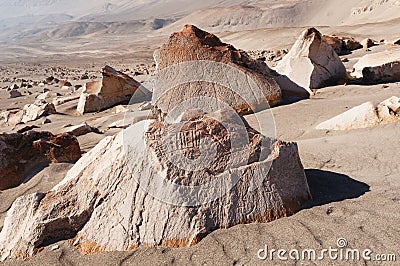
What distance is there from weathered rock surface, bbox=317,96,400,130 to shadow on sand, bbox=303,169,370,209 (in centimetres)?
125

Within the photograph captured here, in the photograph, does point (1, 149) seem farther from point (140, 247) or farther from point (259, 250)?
point (259, 250)

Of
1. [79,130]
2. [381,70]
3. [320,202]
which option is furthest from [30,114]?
[320,202]

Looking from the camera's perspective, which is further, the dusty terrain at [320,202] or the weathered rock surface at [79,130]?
the weathered rock surface at [79,130]

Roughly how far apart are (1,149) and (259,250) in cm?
293

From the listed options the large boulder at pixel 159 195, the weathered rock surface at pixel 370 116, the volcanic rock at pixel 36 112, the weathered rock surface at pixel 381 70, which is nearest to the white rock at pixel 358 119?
the weathered rock surface at pixel 370 116

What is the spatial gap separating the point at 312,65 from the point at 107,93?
4049 mm

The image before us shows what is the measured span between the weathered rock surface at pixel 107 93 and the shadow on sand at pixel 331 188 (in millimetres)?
5467

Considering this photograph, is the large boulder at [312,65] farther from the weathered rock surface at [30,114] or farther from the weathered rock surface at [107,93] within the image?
the weathered rock surface at [30,114]

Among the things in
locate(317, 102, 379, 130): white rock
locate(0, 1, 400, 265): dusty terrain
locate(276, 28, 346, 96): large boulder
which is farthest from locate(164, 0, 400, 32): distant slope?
locate(0, 1, 400, 265): dusty terrain

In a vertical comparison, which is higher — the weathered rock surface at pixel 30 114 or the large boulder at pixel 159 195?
the large boulder at pixel 159 195

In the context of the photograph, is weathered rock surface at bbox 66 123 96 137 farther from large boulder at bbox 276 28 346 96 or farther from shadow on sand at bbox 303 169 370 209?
shadow on sand at bbox 303 169 370 209

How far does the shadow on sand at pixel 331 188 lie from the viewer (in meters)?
2.84

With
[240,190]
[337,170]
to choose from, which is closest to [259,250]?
[240,190]

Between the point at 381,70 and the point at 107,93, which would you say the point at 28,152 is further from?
the point at 381,70
